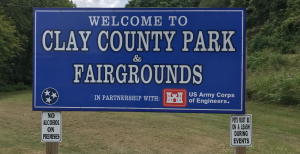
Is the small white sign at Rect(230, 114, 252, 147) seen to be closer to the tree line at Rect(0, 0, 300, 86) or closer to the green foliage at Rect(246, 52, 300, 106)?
the green foliage at Rect(246, 52, 300, 106)

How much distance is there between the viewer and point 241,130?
3223 millimetres

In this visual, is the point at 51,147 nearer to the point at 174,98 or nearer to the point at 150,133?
the point at 174,98

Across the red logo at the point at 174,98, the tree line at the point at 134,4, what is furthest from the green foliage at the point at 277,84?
the red logo at the point at 174,98

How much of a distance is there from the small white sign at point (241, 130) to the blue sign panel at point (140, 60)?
11cm

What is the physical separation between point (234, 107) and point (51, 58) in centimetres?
242

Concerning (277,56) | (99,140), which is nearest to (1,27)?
(99,140)

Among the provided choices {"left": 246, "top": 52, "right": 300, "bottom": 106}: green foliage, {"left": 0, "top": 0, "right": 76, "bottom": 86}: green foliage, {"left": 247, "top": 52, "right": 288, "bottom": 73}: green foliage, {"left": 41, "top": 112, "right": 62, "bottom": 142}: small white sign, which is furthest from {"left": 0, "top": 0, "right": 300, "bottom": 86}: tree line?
{"left": 41, "top": 112, "right": 62, "bottom": 142}: small white sign

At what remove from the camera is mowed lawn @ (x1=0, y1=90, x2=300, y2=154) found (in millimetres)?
6469

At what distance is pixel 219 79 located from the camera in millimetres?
3246

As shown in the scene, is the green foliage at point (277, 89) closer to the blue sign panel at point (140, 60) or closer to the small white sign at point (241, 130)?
the small white sign at point (241, 130)

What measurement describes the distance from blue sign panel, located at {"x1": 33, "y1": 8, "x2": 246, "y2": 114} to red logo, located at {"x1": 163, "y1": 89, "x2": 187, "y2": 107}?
0.01m

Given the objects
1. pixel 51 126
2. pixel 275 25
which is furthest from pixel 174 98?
pixel 275 25

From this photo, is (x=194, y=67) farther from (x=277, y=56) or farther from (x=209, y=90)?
(x=277, y=56)

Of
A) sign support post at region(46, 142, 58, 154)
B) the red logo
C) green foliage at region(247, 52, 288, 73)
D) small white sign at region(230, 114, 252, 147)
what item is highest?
green foliage at region(247, 52, 288, 73)
